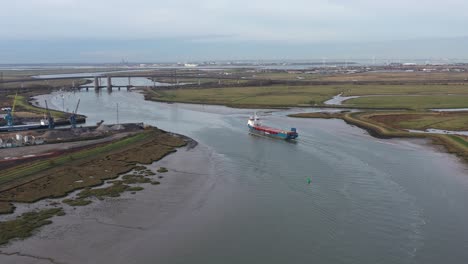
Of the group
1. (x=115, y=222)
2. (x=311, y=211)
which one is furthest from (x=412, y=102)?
(x=115, y=222)

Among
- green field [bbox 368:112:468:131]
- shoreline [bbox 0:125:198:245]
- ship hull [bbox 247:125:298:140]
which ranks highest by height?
green field [bbox 368:112:468:131]

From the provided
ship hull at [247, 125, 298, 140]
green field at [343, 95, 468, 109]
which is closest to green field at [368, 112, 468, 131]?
green field at [343, 95, 468, 109]

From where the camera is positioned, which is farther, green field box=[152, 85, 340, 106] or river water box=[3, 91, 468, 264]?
green field box=[152, 85, 340, 106]

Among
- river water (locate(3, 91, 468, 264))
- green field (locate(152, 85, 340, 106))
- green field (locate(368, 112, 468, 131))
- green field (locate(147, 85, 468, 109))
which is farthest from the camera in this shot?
green field (locate(152, 85, 340, 106))

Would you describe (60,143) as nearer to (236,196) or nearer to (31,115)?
(236,196)

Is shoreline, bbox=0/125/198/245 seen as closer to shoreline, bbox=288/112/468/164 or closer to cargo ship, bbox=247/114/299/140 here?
cargo ship, bbox=247/114/299/140

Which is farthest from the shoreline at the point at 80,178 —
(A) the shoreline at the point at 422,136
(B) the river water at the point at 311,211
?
(A) the shoreline at the point at 422,136

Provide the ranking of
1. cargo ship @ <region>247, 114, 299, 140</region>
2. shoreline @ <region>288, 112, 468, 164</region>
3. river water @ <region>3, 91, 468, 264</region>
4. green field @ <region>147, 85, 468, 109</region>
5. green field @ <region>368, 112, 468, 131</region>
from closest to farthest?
river water @ <region>3, 91, 468, 264</region> → shoreline @ <region>288, 112, 468, 164</region> → cargo ship @ <region>247, 114, 299, 140</region> → green field @ <region>368, 112, 468, 131</region> → green field @ <region>147, 85, 468, 109</region>

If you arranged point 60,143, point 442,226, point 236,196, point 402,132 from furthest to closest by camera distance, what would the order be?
point 402,132 → point 60,143 → point 236,196 → point 442,226

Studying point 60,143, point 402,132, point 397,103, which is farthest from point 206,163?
point 397,103
